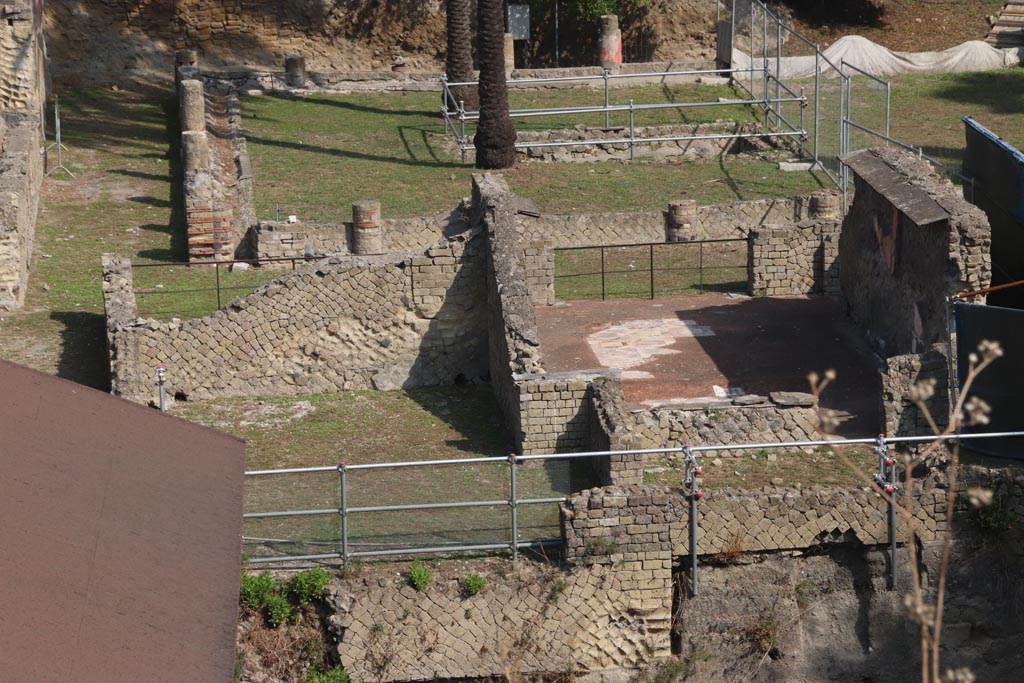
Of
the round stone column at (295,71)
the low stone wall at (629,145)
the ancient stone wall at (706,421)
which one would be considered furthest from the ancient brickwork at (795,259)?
the round stone column at (295,71)

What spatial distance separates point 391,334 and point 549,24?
19.3 m

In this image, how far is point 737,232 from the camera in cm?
2458

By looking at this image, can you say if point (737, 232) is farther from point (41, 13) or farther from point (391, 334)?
point (41, 13)

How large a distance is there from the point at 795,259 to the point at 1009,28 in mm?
19088

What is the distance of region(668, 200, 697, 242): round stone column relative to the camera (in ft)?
78.6

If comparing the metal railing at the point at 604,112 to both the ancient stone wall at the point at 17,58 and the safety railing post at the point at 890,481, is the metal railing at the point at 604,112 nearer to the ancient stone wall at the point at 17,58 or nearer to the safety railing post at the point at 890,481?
the ancient stone wall at the point at 17,58

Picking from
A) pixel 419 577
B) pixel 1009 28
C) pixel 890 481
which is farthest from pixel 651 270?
pixel 1009 28

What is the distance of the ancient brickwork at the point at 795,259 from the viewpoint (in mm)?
21047

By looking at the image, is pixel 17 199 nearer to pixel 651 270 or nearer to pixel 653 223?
pixel 651 270

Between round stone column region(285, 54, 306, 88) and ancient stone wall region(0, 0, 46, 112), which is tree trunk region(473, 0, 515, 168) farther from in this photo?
ancient stone wall region(0, 0, 46, 112)

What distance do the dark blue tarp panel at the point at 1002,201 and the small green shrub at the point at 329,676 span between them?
8144mm

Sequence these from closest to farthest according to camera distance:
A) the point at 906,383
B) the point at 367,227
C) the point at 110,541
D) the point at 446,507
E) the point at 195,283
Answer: the point at 110,541, the point at 446,507, the point at 906,383, the point at 195,283, the point at 367,227

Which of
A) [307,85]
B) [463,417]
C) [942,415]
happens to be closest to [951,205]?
[942,415]

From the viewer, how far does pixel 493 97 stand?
28.1 metres
